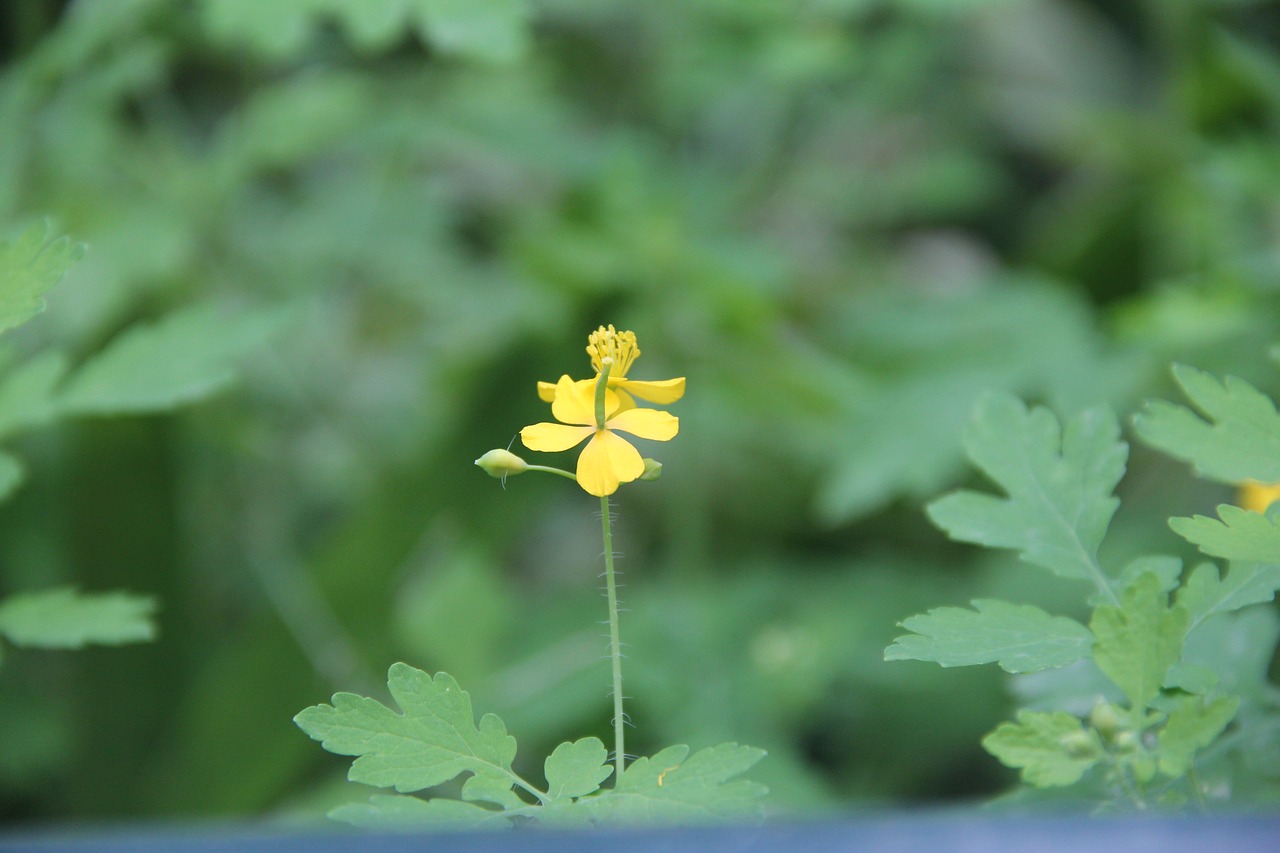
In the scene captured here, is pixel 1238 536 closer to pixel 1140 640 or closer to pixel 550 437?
pixel 1140 640

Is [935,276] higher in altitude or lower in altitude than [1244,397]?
higher

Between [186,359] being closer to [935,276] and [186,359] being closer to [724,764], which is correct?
[724,764]

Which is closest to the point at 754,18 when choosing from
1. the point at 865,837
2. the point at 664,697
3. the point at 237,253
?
the point at 237,253

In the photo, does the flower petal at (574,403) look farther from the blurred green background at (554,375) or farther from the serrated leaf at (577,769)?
the blurred green background at (554,375)

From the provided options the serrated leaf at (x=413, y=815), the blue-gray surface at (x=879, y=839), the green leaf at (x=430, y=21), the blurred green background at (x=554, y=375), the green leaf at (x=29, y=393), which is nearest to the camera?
the blue-gray surface at (x=879, y=839)

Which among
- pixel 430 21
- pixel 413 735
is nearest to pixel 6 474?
pixel 413 735

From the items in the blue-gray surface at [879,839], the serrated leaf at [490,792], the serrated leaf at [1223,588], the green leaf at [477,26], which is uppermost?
the green leaf at [477,26]

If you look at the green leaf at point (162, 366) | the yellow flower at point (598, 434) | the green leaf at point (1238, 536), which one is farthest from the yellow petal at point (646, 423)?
the green leaf at point (162, 366)

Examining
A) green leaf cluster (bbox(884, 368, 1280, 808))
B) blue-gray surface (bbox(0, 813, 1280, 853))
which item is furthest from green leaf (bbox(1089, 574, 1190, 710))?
blue-gray surface (bbox(0, 813, 1280, 853))
